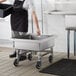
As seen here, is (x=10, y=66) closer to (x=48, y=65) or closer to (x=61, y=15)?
(x=48, y=65)

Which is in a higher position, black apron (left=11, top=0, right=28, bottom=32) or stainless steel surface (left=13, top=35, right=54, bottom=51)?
black apron (left=11, top=0, right=28, bottom=32)

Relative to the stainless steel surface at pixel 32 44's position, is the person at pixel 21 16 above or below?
above

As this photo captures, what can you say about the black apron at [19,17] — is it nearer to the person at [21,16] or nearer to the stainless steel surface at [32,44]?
the person at [21,16]

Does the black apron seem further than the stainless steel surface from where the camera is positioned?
Yes

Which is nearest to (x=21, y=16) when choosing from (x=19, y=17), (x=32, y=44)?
(x=19, y=17)

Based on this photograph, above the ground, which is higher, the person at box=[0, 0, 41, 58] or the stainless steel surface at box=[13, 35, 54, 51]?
the person at box=[0, 0, 41, 58]

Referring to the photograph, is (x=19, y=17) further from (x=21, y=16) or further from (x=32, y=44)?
(x=32, y=44)

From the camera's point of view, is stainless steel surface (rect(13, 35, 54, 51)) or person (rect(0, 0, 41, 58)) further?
person (rect(0, 0, 41, 58))

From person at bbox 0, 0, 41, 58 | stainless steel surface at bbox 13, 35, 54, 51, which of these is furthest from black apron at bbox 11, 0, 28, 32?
stainless steel surface at bbox 13, 35, 54, 51

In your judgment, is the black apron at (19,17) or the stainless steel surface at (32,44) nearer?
the stainless steel surface at (32,44)

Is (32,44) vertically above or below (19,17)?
below

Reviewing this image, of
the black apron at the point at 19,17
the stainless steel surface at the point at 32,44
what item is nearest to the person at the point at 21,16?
the black apron at the point at 19,17

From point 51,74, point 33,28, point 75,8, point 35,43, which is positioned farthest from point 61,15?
point 51,74

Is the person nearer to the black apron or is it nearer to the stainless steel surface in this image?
the black apron
